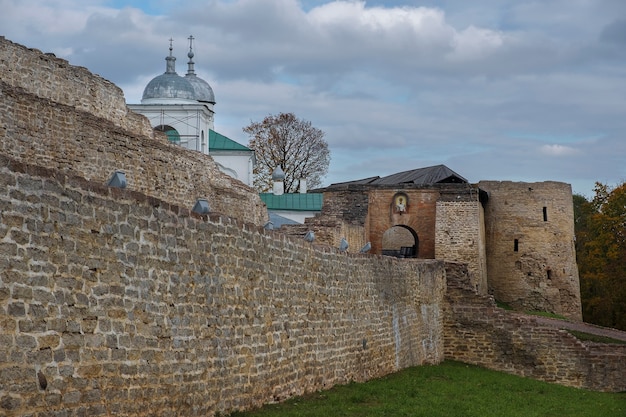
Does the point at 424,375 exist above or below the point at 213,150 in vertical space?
below

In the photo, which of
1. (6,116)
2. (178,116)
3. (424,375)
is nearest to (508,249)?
(178,116)

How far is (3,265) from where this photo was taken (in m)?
6.60

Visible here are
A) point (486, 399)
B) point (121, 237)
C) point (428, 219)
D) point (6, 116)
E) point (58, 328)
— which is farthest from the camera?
point (428, 219)

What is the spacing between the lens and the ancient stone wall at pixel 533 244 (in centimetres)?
3484

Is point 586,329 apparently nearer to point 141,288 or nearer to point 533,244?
point 533,244

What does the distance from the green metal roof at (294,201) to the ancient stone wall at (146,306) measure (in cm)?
2732

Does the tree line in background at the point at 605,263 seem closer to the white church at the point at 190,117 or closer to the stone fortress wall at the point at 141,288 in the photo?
the white church at the point at 190,117

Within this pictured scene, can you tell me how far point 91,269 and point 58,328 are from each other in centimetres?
67

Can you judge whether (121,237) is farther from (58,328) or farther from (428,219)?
(428,219)

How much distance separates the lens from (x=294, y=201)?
42.2 metres

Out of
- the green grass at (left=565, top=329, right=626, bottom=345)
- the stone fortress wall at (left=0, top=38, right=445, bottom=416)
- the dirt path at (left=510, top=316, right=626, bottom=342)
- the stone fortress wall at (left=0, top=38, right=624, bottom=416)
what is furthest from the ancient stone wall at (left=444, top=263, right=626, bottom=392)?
the dirt path at (left=510, top=316, right=626, bottom=342)

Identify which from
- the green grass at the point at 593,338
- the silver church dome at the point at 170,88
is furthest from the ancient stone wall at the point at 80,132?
the silver church dome at the point at 170,88

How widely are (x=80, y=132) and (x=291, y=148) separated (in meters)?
35.4

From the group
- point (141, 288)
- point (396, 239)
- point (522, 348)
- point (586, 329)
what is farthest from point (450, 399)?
point (396, 239)
